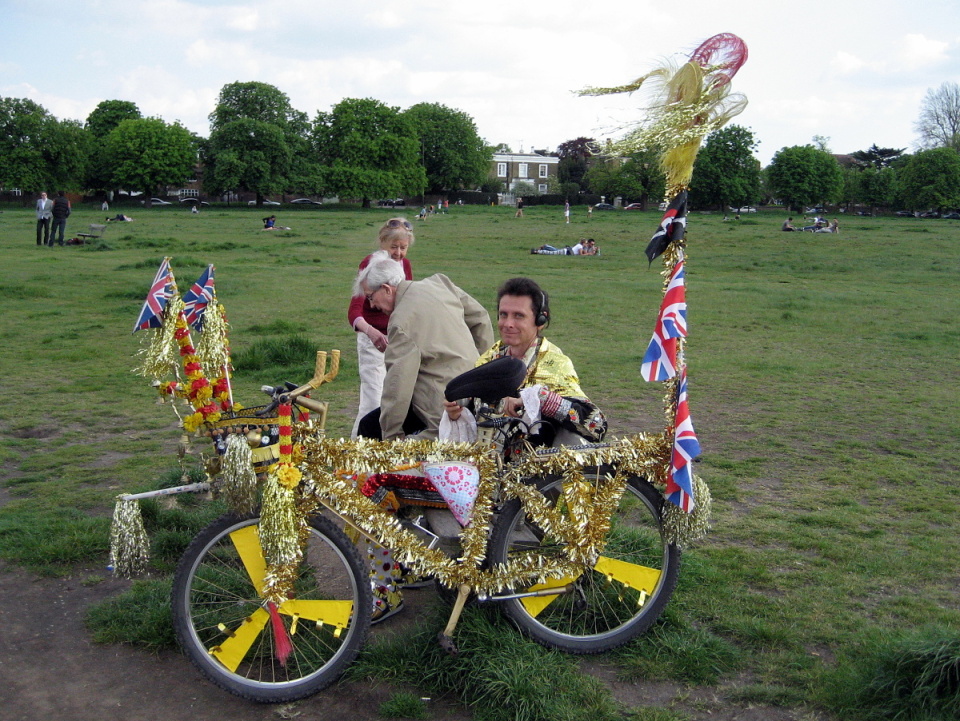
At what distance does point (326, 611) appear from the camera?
12.5 feet

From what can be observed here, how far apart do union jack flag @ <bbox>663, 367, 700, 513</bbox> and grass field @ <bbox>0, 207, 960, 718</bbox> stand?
0.74 m

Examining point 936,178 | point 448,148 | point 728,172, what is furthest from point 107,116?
point 936,178

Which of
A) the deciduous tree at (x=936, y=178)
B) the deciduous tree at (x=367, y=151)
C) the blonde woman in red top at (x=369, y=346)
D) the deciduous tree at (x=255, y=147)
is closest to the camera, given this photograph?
the blonde woman in red top at (x=369, y=346)

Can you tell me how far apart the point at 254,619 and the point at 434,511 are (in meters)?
0.98

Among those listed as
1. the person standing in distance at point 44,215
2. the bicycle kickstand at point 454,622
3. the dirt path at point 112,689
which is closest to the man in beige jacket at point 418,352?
the bicycle kickstand at point 454,622

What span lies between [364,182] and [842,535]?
8419 centimetres

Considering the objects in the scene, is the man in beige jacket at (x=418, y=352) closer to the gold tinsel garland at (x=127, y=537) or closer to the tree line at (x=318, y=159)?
the gold tinsel garland at (x=127, y=537)

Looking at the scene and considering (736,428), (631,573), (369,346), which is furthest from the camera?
(736,428)

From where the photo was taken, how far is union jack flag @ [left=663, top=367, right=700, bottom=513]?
3.81m

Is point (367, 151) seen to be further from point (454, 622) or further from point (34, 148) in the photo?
point (454, 622)

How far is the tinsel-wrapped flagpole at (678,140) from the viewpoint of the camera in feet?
12.2

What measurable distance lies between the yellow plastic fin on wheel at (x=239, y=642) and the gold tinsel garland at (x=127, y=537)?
955 mm

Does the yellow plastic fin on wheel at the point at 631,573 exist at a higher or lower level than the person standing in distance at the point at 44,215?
lower

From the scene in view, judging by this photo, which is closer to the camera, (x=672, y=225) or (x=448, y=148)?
(x=672, y=225)
